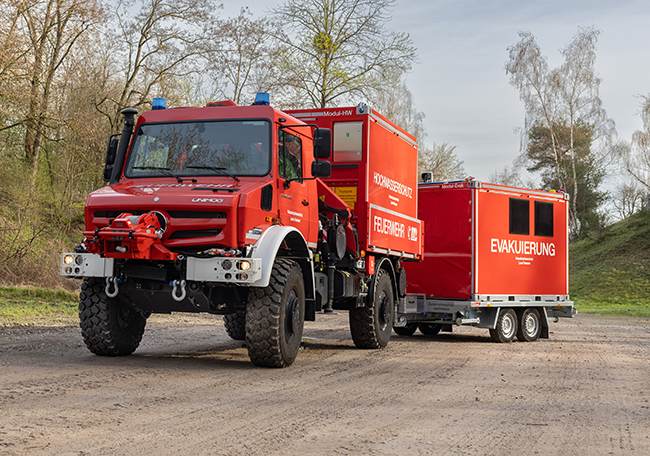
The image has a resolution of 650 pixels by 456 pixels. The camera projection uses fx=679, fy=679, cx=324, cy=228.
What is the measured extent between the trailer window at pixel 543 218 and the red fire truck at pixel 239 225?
17.8 ft

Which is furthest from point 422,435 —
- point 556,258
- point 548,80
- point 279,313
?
point 548,80

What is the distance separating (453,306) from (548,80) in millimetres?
34637

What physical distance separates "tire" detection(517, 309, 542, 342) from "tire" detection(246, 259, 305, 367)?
8069 millimetres

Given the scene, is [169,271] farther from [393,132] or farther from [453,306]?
[453,306]

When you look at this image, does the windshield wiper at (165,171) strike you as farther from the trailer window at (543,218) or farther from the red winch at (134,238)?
the trailer window at (543,218)

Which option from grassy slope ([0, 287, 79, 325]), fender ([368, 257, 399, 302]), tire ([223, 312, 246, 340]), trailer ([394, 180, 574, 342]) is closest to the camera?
fender ([368, 257, 399, 302])

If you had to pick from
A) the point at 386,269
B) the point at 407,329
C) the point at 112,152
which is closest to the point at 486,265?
the point at 407,329

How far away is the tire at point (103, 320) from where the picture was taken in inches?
351

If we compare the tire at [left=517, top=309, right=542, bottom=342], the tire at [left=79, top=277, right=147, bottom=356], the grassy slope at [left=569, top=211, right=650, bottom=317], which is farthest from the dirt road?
the grassy slope at [left=569, top=211, right=650, bottom=317]

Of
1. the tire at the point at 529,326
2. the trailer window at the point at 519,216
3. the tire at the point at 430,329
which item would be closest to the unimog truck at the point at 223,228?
the tire at the point at 430,329

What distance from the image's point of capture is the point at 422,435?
5.37 m

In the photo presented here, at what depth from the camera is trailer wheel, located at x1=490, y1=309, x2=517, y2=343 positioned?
48.7ft

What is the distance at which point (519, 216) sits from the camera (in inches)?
615

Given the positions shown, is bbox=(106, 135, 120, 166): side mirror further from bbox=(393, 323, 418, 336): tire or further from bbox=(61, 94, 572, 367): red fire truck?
bbox=(393, 323, 418, 336): tire
